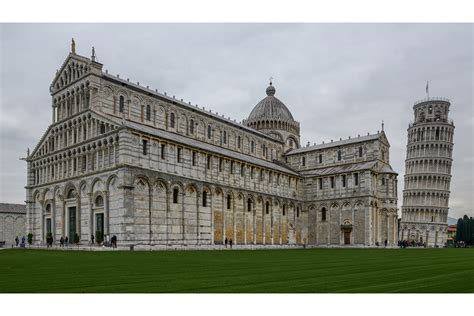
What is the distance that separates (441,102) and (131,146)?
7983cm

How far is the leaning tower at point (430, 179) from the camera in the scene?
3883 inches

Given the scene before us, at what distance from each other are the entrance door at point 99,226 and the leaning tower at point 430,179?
73.7 meters

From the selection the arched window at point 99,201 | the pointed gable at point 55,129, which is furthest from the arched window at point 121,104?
the arched window at point 99,201

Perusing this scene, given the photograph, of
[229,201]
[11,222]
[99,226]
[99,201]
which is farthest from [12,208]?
[229,201]

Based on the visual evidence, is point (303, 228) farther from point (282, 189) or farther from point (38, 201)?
point (38, 201)

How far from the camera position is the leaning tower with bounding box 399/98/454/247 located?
324 ft

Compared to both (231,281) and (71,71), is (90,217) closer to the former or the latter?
(71,71)

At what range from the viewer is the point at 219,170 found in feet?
176

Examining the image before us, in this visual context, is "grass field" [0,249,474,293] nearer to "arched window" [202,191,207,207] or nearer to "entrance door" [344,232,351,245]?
"arched window" [202,191,207,207]

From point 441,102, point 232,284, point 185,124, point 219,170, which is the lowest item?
point 232,284

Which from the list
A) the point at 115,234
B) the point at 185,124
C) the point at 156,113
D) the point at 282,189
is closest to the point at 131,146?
the point at 115,234

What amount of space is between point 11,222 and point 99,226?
40.2 metres

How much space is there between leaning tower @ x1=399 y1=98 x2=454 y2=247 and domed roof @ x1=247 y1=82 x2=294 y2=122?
34483 mm

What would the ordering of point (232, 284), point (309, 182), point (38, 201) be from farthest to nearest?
1. point (309, 182)
2. point (38, 201)
3. point (232, 284)
